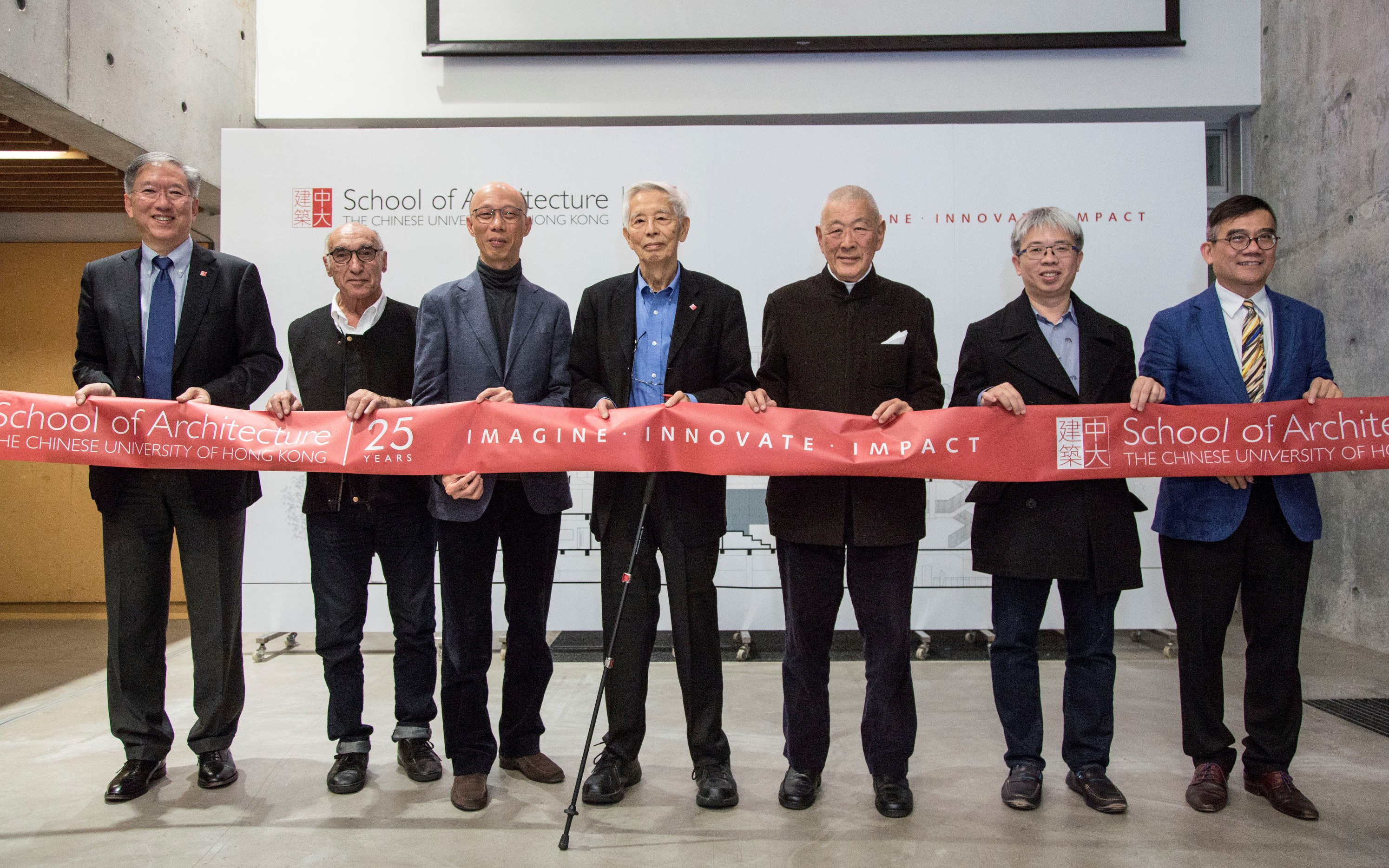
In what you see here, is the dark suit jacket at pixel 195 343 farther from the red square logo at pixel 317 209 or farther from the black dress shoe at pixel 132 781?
the red square logo at pixel 317 209

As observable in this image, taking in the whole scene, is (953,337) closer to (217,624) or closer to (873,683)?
(873,683)

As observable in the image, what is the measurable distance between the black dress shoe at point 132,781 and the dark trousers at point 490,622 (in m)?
0.99

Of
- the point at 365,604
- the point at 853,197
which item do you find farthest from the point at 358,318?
the point at 853,197

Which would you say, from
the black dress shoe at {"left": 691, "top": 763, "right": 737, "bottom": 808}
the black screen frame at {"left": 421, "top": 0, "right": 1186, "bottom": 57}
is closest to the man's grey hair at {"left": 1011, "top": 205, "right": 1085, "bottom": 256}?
the black dress shoe at {"left": 691, "top": 763, "right": 737, "bottom": 808}

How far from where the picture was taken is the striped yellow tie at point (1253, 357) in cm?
284

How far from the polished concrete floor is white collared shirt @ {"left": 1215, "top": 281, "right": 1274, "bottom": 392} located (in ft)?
4.47

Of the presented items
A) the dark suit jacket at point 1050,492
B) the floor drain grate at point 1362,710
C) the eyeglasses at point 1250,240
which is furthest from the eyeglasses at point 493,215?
the floor drain grate at point 1362,710

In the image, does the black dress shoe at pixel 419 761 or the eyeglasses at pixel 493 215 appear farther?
the black dress shoe at pixel 419 761

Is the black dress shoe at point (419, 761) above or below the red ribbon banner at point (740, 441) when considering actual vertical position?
below

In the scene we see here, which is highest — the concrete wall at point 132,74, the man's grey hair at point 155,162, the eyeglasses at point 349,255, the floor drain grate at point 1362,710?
the concrete wall at point 132,74

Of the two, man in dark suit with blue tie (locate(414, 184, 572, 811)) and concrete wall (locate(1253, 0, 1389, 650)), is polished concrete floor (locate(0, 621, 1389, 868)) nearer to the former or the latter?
man in dark suit with blue tie (locate(414, 184, 572, 811))

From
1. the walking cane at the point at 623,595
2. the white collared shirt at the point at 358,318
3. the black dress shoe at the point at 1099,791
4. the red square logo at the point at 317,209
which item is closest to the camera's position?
the walking cane at the point at 623,595

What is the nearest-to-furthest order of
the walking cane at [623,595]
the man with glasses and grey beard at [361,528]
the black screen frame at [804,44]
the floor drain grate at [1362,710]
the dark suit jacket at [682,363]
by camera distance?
the walking cane at [623,595] < the dark suit jacket at [682,363] < the man with glasses and grey beard at [361,528] < the floor drain grate at [1362,710] < the black screen frame at [804,44]

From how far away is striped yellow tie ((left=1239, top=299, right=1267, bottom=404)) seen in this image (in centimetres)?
284
